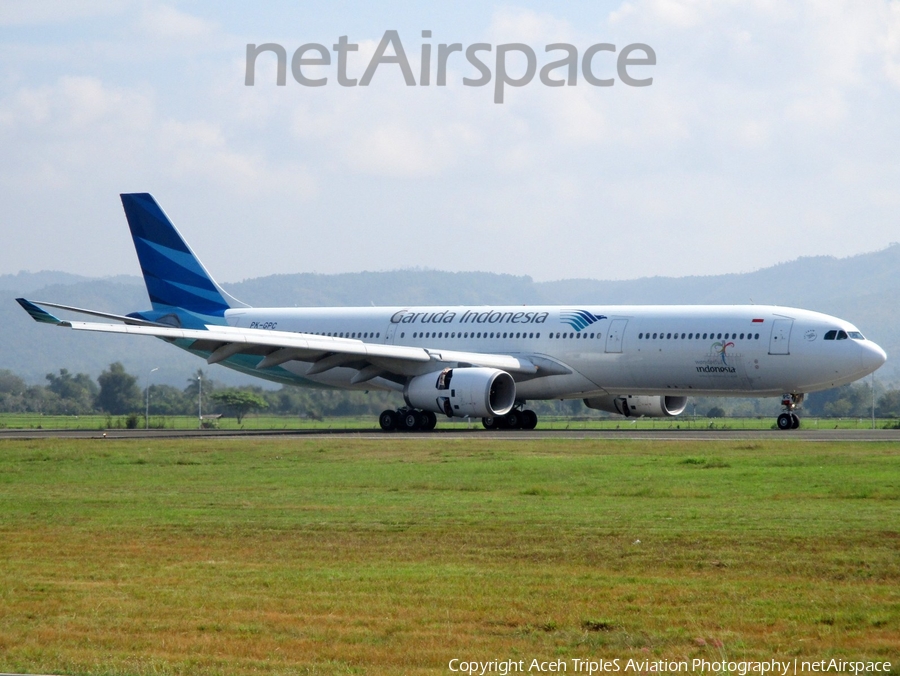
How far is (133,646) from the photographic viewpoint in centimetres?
1058

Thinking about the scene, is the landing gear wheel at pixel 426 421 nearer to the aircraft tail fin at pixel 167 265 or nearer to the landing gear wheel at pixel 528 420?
the landing gear wheel at pixel 528 420

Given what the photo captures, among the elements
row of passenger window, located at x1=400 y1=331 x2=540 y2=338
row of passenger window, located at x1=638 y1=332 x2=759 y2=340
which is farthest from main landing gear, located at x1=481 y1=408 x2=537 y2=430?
row of passenger window, located at x1=638 y1=332 x2=759 y2=340

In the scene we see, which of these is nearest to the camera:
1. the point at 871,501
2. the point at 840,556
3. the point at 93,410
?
the point at 840,556

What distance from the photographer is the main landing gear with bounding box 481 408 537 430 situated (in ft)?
145

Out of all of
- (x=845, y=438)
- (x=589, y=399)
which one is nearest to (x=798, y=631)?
(x=845, y=438)

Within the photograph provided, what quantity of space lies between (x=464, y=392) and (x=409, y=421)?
10.7 feet

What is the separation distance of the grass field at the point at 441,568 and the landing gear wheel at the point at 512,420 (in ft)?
64.6

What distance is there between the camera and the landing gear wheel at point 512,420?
44.1 metres

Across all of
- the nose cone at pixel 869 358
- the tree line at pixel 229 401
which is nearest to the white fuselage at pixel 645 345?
the nose cone at pixel 869 358

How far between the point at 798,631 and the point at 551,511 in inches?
287

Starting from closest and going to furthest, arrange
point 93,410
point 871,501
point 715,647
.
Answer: point 715,647, point 871,501, point 93,410

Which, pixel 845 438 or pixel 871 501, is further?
pixel 845 438

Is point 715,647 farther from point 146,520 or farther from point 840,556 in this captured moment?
point 146,520

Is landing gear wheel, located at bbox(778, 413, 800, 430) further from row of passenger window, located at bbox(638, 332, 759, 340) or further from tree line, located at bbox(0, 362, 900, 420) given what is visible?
tree line, located at bbox(0, 362, 900, 420)
